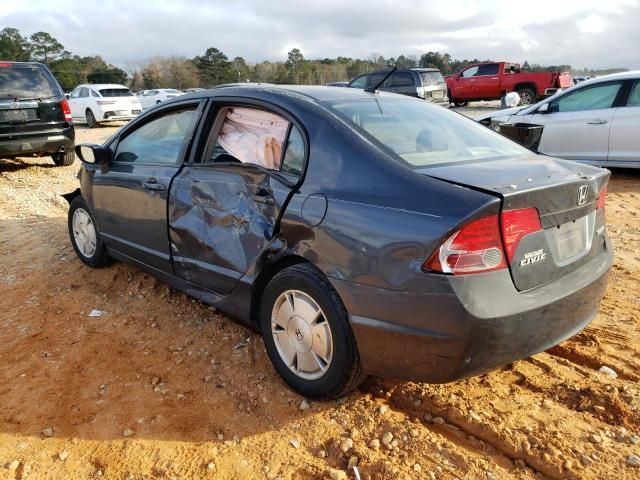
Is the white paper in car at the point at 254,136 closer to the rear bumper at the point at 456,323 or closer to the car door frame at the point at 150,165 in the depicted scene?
the car door frame at the point at 150,165

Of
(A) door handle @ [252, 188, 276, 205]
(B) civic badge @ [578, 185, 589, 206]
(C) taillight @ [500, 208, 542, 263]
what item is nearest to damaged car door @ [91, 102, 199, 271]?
(A) door handle @ [252, 188, 276, 205]

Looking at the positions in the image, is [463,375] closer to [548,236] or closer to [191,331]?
[548,236]

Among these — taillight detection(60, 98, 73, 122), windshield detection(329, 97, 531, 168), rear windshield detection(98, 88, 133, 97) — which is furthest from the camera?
rear windshield detection(98, 88, 133, 97)

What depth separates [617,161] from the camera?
24.5ft

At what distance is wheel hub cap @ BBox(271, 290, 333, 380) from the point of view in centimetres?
250

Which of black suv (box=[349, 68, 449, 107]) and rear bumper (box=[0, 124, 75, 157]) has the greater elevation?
black suv (box=[349, 68, 449, 107])

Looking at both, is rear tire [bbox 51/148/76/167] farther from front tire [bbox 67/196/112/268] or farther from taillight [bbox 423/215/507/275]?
taillight [bbox 423/215/507/275]

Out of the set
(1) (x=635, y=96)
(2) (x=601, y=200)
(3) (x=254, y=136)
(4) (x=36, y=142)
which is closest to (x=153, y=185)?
(3) (x=254, y=136)

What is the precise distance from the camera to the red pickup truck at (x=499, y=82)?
68.0 ft

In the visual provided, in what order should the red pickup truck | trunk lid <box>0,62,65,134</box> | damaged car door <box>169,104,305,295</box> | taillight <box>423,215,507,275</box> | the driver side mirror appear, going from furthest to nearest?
the red pickup truck → trunk lid <box>0,62,65,134</box> → the driver side mirror → damaged car door <box>169,104,305,295</box> → taillight <box>423,215,507,275</box>

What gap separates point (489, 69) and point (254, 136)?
71.9ft

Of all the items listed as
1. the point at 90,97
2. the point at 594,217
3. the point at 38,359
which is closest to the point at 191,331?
the point at 38,359

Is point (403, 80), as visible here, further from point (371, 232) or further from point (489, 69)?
point (371, 232)

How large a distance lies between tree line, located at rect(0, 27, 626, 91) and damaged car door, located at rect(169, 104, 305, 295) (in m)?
52.6
